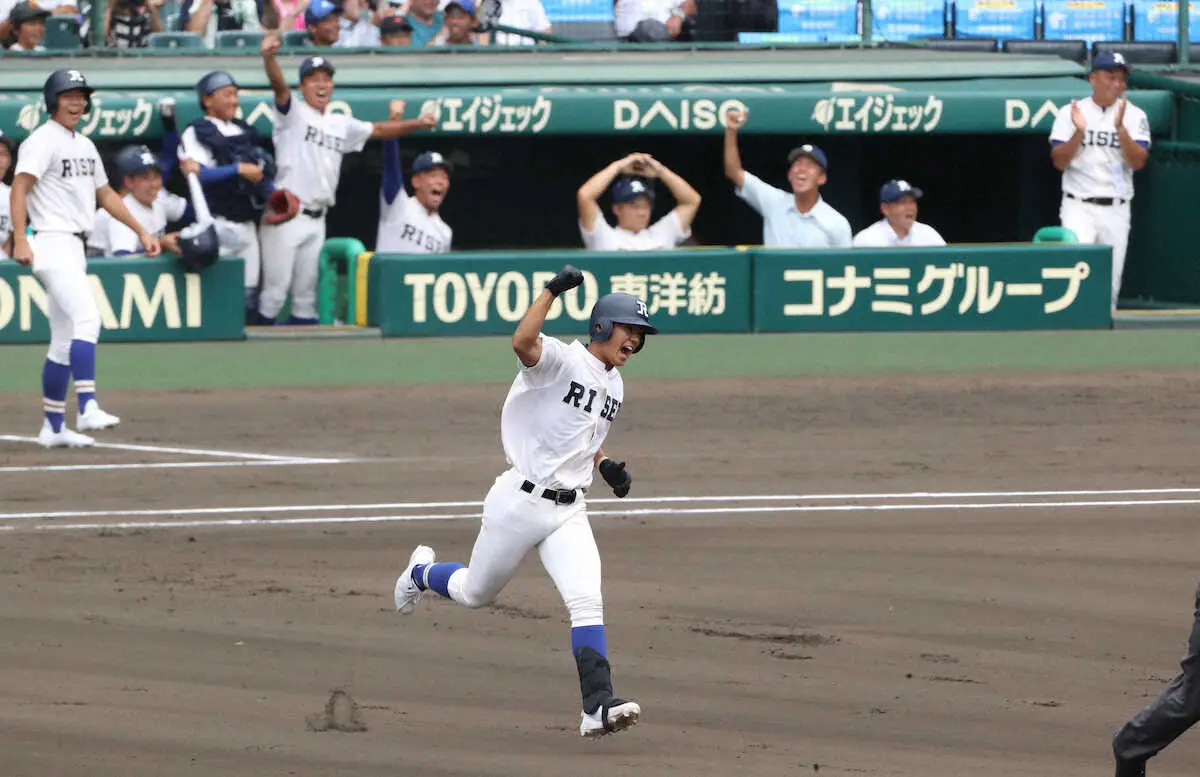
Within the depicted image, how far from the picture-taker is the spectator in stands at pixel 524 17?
56.1 ft

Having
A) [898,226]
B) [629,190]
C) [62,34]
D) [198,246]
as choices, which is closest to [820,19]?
[898,226]

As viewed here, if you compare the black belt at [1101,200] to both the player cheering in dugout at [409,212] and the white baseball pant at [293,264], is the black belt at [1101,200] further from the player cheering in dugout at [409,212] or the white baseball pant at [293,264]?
the white baseball pant at [293,264]

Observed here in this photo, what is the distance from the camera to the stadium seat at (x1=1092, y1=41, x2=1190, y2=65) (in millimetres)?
17688

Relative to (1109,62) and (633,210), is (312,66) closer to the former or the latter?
(633,210)

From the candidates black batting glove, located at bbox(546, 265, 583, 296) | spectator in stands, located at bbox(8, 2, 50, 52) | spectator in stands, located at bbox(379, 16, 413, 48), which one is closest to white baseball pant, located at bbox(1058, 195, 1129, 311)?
spectator in stands, located at bbox(379, 16, 413, 48)

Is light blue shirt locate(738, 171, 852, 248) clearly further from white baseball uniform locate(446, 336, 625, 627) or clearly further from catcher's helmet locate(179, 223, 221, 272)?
white baseball uniform locate(446, 336, 625, 627)

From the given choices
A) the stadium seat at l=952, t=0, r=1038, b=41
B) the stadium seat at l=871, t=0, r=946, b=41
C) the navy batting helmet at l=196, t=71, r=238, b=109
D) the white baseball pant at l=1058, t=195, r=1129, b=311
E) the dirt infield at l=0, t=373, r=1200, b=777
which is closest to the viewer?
the dirt infield at l=0, t=373, r=1200, b=777

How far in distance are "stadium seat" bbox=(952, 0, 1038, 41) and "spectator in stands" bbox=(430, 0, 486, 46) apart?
4.66 metres

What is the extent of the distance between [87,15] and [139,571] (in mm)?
7983

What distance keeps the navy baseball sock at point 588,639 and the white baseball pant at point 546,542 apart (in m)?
0.02

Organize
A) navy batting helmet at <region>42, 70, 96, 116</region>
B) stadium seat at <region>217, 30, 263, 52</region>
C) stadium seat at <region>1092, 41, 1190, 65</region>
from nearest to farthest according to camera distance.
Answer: navy batting helmet at <region>42, 70, 96, 116</region> < stadium seat at <region>217, 30, 263, 52</region> < stadium seat at <region>1092, 41, 1190, 65</region>

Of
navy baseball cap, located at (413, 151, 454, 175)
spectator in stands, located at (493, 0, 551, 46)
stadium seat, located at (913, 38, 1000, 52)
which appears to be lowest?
navy baseball cap, located at (413, 151, 454, 175)

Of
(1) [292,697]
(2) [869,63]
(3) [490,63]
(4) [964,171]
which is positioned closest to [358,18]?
(3) [490,63]

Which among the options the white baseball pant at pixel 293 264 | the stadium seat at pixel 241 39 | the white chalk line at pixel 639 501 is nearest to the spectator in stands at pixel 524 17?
the stadium seat at pixel 241 39
